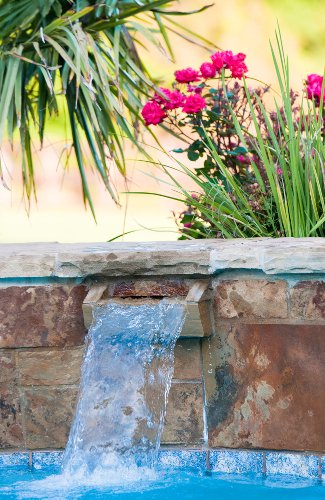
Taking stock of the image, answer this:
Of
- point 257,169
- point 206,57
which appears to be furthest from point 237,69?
point 206,57

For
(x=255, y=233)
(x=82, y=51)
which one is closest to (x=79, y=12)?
(x=82, y=51)

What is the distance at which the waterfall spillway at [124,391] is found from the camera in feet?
9.01

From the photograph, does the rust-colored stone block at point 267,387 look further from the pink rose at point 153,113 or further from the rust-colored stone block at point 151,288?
the pink rose at point 153,113

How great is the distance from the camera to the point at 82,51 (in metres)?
4.45

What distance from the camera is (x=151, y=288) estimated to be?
9.12 ft

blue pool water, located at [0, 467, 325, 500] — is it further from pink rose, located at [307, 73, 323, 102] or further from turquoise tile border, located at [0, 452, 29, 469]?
pink rose, located at [307, 73, 323, 102]

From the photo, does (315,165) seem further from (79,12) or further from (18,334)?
(79,12)

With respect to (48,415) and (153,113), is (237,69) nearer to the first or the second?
(153,113)

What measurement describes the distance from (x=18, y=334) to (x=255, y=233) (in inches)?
41.2

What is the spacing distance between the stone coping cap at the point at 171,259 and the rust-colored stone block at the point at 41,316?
73mm

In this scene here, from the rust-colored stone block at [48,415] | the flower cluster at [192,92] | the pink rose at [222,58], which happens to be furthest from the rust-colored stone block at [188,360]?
the pink rose at [222,58]

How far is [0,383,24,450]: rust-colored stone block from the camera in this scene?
2.89 metres

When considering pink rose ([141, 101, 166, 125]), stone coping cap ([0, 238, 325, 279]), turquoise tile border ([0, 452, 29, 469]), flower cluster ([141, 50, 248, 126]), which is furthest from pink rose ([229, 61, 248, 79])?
turquoise tile border ([0, 452, 29, 469])

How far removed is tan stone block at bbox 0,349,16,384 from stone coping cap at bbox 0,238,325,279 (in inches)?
10.1
